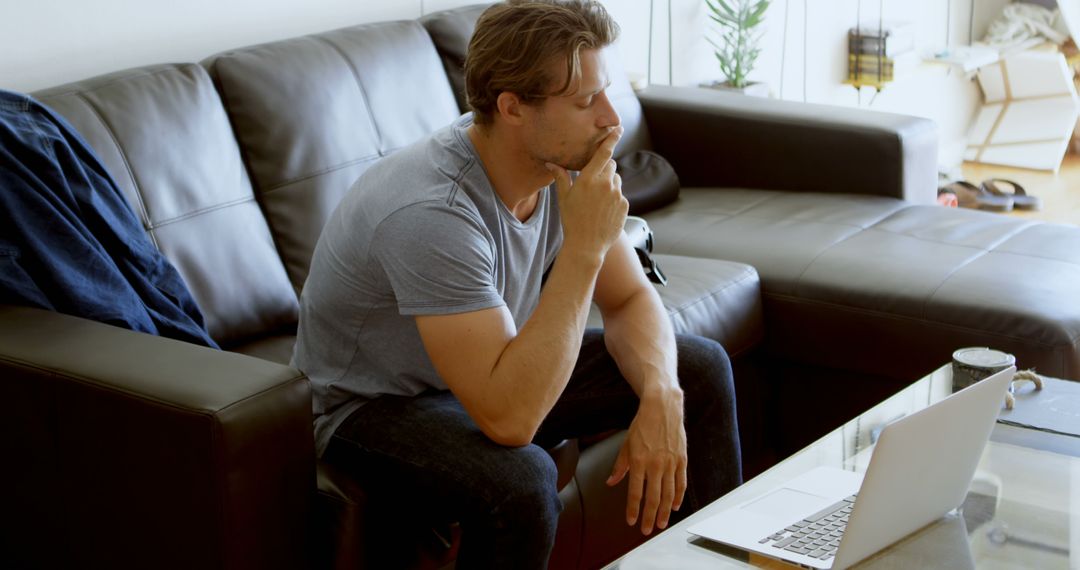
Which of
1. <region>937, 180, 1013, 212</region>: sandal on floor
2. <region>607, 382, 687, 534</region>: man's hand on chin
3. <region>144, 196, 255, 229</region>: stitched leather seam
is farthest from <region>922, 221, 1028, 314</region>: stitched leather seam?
<region>937, 180, 1013, 212</region>: sandal on floor

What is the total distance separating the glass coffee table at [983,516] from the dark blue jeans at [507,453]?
209 mm

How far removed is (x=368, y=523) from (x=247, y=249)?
726mm

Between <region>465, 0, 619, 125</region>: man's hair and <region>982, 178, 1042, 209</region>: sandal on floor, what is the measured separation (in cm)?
303

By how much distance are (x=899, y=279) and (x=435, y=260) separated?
1192mm

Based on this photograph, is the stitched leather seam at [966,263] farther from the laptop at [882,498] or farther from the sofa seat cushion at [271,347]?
the sofa seat cushion at [271,347]

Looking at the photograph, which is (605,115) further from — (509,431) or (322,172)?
(322,172)

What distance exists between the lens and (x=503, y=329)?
65.0 inches

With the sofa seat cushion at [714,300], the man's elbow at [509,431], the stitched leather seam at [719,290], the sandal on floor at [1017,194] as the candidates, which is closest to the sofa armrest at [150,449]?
the man's elbow at [509,431]

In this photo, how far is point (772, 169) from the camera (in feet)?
10.4

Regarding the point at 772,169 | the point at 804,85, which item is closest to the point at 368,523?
the point at 772,169

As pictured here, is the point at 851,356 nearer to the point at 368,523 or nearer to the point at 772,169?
the point at 772,169

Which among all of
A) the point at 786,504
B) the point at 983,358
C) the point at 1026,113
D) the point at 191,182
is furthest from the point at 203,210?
the point at 1026,113

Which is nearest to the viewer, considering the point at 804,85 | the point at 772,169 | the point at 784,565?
the point at 784,565

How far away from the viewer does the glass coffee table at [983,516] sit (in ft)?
4.63
